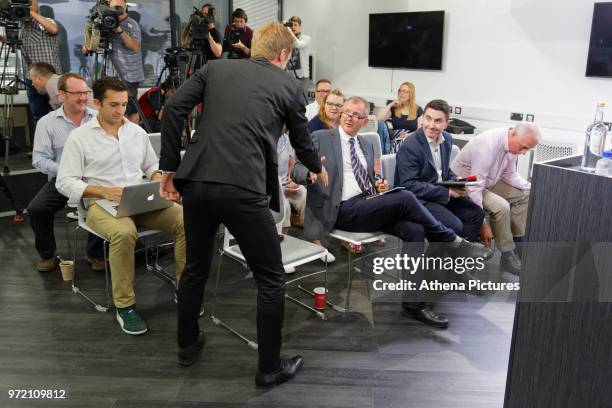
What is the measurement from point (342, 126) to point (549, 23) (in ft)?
10.4

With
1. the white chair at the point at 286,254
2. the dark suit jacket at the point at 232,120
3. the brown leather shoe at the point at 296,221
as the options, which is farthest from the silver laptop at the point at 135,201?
the brown leather shoe at the point at 296,221

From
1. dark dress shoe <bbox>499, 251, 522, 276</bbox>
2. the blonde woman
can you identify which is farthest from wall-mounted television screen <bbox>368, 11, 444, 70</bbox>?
dark dress shoe <bbox>499, 251, 522, 276</bbox>

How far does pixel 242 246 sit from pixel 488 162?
75.4 inches

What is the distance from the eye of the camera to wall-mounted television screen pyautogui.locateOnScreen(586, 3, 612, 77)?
471 centimetres

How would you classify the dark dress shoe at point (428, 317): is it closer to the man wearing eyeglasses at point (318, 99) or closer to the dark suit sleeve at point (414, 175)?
the dark suit sleeve at point (414, 175)

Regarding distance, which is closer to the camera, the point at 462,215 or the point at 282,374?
the point at 282,374

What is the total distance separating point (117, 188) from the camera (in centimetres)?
289

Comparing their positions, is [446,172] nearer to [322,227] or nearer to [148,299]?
[322,227]

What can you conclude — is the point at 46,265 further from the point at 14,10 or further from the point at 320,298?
the point at 14,10

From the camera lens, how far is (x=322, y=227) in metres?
2.97

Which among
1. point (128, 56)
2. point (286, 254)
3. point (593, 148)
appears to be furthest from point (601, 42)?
point (128, 56)

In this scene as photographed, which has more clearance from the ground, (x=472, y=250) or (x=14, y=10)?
(x=14, y=10)

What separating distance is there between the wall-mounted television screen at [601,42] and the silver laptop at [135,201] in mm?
4106

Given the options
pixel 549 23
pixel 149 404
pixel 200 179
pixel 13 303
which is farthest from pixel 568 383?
pixel 549 23
